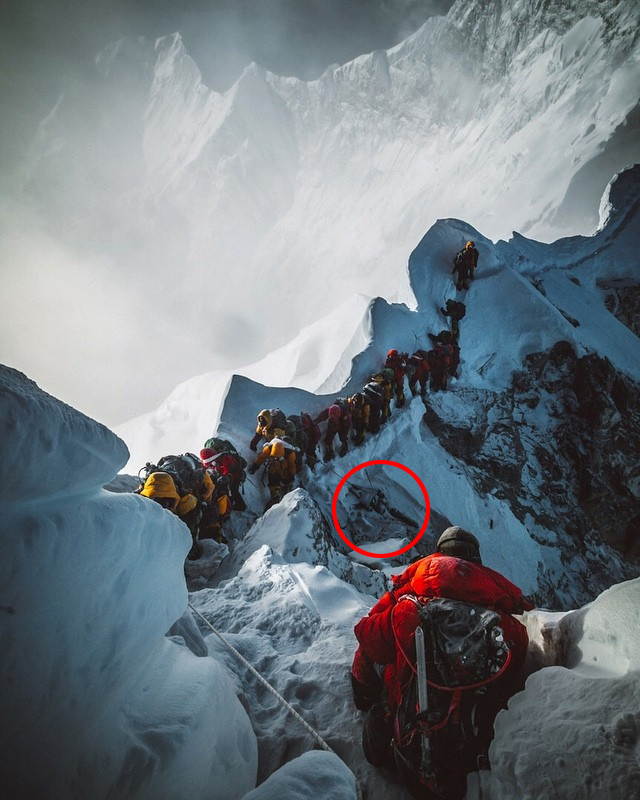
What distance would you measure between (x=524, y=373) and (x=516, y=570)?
6656 millimetres

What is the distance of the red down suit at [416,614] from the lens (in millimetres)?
2010

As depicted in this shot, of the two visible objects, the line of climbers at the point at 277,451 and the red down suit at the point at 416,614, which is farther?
the line of climbers at the point at 277,451

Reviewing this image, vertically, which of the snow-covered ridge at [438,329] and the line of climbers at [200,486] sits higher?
the snow-covered ridge at [438,329]

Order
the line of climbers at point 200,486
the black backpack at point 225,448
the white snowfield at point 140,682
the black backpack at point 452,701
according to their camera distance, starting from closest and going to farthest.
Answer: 1. the white snowfield at point 140,682
2. the black backpack at point 452,701
3. the line of climbers at point 200,486
4. the black backpack at point 225,448

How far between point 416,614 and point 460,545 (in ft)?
2.01

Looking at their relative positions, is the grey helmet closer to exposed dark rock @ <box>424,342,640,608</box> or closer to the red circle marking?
the red circle marking

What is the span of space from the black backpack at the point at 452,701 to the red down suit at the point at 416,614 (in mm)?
81

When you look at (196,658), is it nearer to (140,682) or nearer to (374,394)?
(140,682)

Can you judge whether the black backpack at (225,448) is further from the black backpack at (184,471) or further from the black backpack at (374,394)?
the black backpack at (374,394)

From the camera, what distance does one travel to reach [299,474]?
7.93 meters

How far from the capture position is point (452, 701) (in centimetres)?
175

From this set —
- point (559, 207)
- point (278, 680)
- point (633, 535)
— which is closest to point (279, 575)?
point (278, 680)

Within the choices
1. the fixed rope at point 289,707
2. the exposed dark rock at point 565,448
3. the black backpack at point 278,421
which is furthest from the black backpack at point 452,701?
the exposed dark rock at point 565,448

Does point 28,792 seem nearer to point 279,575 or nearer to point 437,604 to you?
point 437,604
